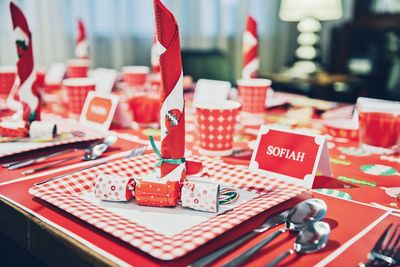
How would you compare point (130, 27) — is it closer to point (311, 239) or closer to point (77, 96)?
point (77, 96)

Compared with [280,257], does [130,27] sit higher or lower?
higher

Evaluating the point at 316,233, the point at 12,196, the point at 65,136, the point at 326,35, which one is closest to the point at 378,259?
the point at 316,233

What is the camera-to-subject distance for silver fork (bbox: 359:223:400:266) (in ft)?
2.04

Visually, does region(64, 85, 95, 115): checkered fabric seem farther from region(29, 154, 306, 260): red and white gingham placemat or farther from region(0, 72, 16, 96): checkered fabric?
region(29, 154, 306, 260): red and white gingham placemat

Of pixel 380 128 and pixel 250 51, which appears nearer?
A: pixel 380 128

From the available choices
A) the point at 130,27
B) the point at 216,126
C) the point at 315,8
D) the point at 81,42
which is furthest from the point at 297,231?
the point at 315,8

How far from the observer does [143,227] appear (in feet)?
2.33

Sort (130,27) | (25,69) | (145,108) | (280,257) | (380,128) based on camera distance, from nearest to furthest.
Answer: (280,257), (380,128), (25,69), (145,108), (130,27)

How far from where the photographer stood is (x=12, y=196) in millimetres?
880

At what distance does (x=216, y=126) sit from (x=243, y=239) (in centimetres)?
52

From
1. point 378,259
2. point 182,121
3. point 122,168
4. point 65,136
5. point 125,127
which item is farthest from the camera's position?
point 125,127

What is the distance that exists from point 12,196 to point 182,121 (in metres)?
0.37

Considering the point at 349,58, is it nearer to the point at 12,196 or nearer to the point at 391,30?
the point at 391,30

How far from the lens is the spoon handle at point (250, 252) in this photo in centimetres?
60
